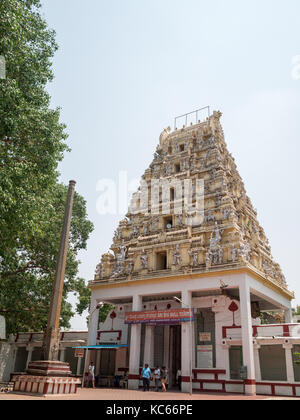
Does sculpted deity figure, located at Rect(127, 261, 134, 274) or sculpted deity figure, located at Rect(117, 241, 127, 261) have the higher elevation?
sculpted deity figure, located at Rect(117, 241, 127, 261)

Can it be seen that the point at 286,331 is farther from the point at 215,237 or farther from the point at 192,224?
the point at 192,224

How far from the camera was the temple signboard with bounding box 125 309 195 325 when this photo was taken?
22266 millimetres

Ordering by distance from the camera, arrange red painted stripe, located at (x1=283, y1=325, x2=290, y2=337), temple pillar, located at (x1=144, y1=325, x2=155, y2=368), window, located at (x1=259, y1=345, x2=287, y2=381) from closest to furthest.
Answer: window, located at (x1=259, y1=345, x2=287, y2=381)
red painted stripe, located at (x1=283, y1=325, x2=290, y2=337)
temple pillar, located at (x1=144, y1=325, x2=155, y2=368)

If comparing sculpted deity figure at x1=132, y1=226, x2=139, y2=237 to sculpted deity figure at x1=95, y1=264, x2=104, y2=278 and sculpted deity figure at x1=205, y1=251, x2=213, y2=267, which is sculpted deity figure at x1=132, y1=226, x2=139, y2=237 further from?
sculpted deity figure at x1=205, y1=251, x2=213, y2=267

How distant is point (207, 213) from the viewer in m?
26.1

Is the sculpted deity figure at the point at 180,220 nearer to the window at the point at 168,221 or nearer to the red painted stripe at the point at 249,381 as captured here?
the window at the point at 168,221

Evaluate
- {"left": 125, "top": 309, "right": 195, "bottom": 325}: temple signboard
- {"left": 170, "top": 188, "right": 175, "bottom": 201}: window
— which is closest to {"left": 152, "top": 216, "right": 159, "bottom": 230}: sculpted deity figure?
{"left": 170, "top": 188, "right": 175, "bottom": 201}: window

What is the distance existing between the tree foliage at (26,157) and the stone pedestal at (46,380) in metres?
6.04

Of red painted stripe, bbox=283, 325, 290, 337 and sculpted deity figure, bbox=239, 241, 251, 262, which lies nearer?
red painted stripe, bbox=283, 325, 290, 337

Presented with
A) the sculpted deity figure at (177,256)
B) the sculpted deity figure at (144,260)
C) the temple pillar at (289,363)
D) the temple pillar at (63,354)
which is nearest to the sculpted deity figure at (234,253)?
the sculpted deity figure at (177,256)

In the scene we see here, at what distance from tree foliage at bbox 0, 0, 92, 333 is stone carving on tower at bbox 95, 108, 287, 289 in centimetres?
561

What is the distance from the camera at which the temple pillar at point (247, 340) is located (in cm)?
1955

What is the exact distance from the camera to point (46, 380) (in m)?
13.6

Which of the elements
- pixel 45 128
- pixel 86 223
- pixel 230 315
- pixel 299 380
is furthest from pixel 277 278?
pixel 45 128
